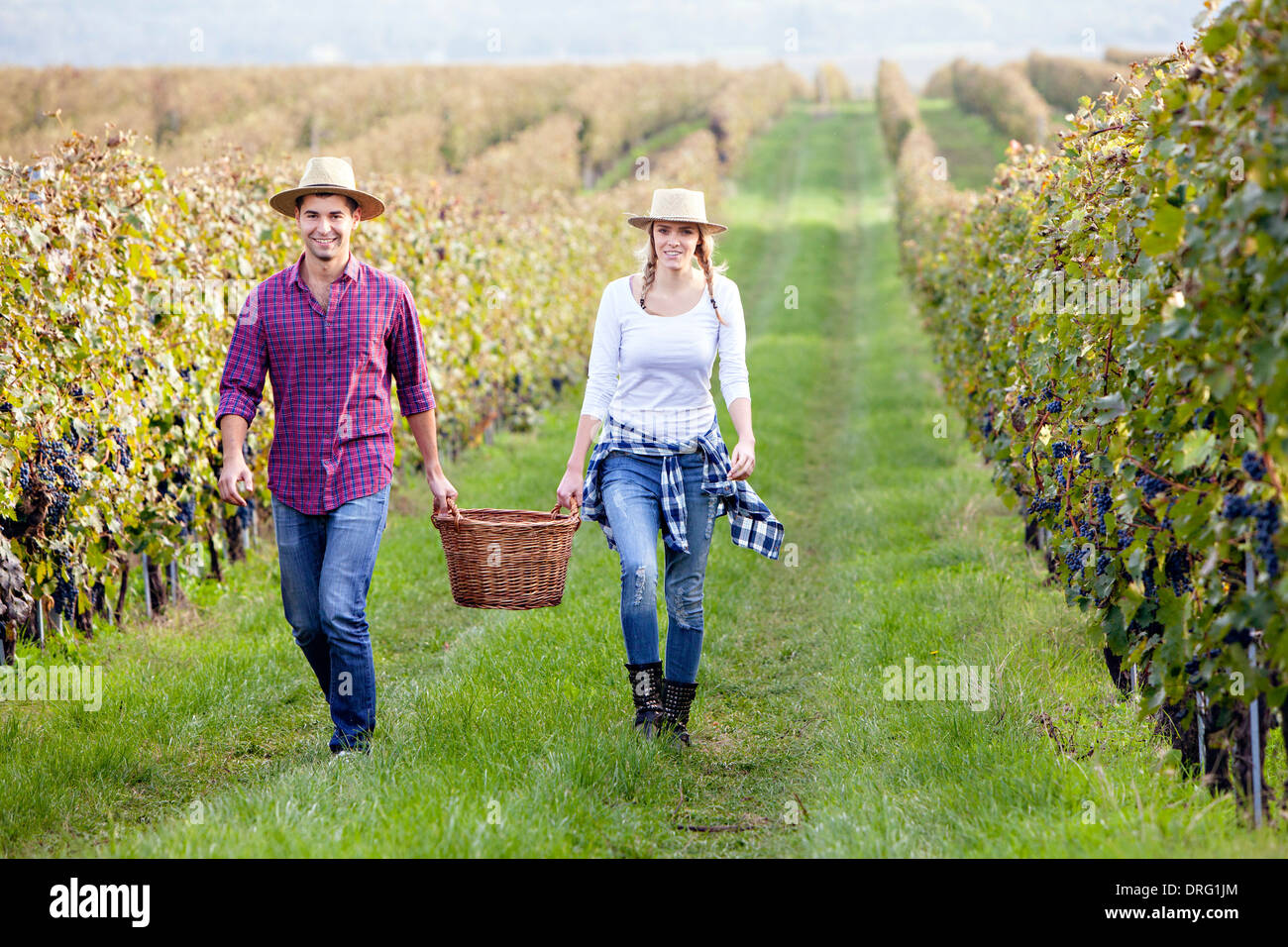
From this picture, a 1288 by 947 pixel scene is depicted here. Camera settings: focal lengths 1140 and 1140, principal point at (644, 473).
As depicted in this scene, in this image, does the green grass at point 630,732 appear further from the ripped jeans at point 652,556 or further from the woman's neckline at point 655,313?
the woman's neckline at point 655,313

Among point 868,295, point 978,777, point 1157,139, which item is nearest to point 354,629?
point 978,777

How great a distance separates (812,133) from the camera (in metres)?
52.8

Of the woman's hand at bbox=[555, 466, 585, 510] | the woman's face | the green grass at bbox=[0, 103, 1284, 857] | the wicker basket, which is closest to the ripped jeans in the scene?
the woman's hand at bbox=[555, 466, 585, 510]

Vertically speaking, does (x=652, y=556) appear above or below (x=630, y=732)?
above

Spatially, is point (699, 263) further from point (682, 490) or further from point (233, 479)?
point (233, 479)

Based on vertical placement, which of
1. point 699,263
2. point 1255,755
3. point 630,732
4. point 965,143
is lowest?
point 630,732

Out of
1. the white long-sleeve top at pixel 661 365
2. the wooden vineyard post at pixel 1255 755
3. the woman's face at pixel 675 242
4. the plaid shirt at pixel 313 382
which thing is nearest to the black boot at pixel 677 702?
the white long-sleeve top at pixel 661 365

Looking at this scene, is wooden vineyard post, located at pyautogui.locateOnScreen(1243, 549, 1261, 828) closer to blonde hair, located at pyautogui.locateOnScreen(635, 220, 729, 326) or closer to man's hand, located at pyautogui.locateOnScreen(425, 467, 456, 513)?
blonde hair, located at pyautogui.locateOnScreen(635, 220, 729, 326)

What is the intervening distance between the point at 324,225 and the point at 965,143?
4507 centimetres

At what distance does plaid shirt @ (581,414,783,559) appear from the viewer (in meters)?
4.19

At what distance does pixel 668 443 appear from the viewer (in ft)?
13.8

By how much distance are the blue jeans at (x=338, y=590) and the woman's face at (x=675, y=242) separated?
1339 mm

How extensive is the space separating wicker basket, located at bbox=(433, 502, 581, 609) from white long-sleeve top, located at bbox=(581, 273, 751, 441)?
1.52 feet

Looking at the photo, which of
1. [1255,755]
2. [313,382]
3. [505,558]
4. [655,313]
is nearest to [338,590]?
[505,558]
